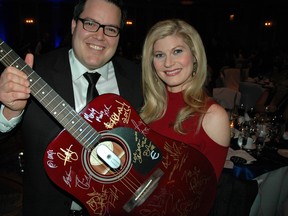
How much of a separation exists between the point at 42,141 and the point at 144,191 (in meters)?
0.71

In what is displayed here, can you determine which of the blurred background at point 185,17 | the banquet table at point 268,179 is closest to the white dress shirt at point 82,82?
the banquet table at point 268,179

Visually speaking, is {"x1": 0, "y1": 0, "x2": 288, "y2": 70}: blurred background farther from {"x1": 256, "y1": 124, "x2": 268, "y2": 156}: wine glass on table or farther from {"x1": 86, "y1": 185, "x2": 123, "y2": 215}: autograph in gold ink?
{"x1": 86, "y1": 185, "x2": 123, "y2": 215}: autograph in gold ink

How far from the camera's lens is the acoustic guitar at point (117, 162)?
54.5 inches

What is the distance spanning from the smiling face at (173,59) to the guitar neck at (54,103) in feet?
2.49

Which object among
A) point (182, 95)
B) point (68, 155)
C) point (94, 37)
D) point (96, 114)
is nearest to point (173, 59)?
point (182, 95)

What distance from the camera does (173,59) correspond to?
1.88 meters

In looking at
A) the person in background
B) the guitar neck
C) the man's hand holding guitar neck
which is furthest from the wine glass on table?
the man's hand holding guitar neck

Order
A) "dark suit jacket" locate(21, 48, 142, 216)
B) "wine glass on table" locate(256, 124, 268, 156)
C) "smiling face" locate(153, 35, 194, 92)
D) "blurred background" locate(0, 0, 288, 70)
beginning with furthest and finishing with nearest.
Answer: "blurred background" locate(0, 0, 288, 70) < "wine glass on table" locate(256, 124, 268, 156) < "smiling face" locate(153, 35, 194, 92) < "dark suit jacket" locate(21, 48, 142, 216)

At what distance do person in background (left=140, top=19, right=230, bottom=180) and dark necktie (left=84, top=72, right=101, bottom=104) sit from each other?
0.46 meters

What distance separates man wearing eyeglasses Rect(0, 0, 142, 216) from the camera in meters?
1.66

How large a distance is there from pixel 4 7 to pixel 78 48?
15897 millimetres

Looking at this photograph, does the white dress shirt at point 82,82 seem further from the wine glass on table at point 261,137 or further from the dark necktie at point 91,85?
the wine glass on table at point 261,137

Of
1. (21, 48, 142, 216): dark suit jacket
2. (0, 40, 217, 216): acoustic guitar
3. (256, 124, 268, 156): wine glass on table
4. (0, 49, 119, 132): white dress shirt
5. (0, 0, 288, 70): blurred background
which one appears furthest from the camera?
(0, 0, 288, 70): blurred background

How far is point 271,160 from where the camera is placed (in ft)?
8.65
